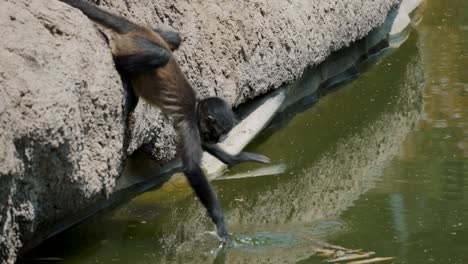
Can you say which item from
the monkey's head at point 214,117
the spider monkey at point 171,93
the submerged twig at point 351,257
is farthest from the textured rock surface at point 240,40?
the submerged twig at point 351,257

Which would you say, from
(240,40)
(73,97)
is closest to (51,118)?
(73,97)

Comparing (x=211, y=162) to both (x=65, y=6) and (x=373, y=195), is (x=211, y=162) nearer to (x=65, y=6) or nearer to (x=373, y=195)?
(x=373, y=195)

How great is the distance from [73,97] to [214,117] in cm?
136

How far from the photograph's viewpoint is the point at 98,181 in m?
6.18

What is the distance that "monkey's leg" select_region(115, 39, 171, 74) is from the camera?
6.60 metres

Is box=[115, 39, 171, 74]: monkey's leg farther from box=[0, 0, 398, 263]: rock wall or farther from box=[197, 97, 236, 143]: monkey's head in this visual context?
box=[197, 97, 236, 143]: monkey's head

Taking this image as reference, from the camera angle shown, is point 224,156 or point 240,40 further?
point 240,40

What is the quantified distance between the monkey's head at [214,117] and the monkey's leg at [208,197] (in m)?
0.44

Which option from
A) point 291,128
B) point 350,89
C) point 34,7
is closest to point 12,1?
point 34,7

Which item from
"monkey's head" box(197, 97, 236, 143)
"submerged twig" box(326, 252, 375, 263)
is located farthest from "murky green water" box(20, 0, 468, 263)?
"monkey's head" box(197, 97, 236, 143)

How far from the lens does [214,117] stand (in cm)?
686

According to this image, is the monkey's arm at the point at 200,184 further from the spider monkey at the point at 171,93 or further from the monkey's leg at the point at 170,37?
the monkey's leg at the point at 170,37

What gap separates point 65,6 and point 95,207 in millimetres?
1645

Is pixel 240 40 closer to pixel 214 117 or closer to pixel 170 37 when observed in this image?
pixel 170 37
